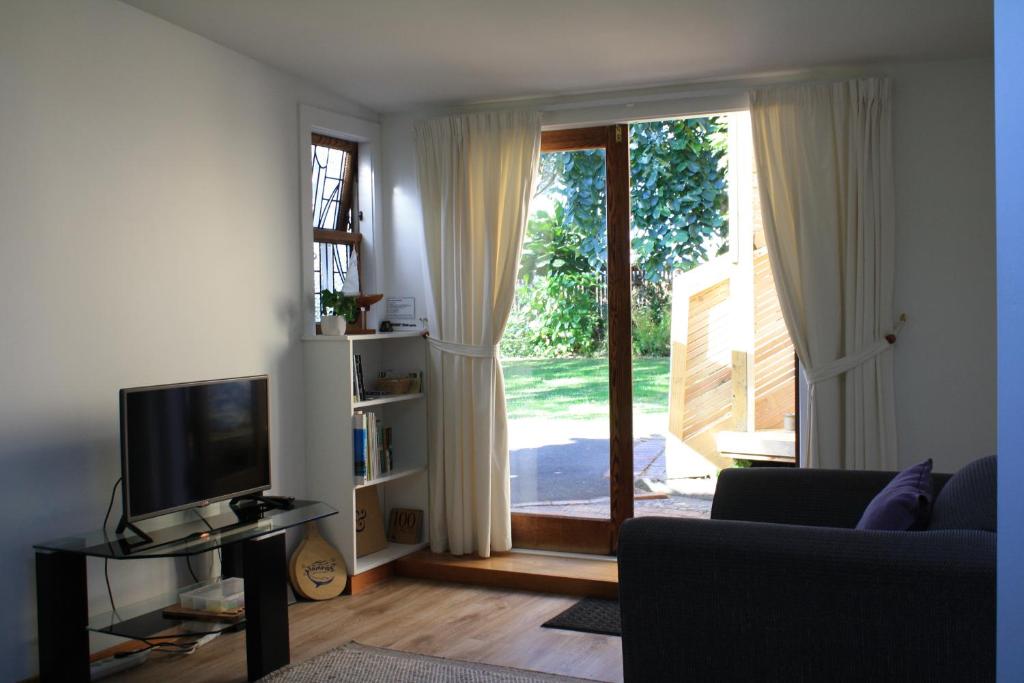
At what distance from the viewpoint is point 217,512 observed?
387cm

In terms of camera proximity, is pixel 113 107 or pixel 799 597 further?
pixel 113 107

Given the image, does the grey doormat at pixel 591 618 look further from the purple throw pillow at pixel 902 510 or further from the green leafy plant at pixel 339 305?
the green leafy plant at pixel 339 305

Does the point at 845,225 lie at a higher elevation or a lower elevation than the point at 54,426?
higher

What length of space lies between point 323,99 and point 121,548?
2645mm

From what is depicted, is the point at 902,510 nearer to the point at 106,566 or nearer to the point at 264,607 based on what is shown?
the point at 264,607

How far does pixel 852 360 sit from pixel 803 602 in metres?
2.42

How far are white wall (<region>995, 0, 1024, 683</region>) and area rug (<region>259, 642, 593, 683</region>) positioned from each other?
256 cm

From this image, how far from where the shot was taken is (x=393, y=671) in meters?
3.54

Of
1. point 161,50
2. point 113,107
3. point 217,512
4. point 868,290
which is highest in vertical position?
point 161,50

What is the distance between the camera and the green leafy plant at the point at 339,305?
471 cm

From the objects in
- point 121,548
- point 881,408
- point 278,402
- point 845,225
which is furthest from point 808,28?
point 121,548

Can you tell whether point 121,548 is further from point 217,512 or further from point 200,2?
point 200,2

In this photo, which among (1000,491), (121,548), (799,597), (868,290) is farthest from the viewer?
(868,290)

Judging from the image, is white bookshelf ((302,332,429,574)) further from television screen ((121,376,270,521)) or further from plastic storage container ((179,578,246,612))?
plastic storage container ((179,578,246,612))
